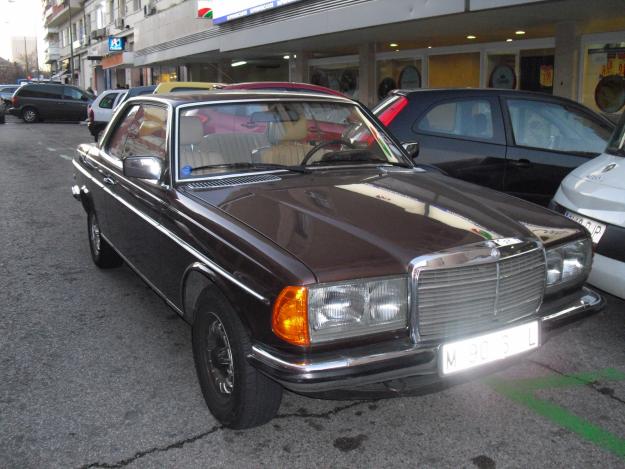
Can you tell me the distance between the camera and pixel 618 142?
14.7 ft

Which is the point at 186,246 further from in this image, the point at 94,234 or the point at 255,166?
the point at 94,234

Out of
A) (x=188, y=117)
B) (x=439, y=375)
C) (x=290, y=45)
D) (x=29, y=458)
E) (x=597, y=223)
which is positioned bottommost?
(x=29, y=458)

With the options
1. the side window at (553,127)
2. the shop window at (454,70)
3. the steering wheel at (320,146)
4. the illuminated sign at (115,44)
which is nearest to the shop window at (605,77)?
the shop window at (454,70)

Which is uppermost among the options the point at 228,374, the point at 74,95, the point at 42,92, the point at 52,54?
the point at 52,54

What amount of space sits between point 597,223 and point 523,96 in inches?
96.3

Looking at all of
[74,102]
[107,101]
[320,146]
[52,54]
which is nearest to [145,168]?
[320,146]

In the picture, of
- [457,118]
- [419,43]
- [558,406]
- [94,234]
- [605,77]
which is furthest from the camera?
[419,43]

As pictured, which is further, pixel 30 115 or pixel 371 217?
pixel 30 115

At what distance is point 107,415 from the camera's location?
3018 millimetres

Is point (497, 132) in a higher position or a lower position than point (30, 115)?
lower

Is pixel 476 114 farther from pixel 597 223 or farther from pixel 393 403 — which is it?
pixel 393 403

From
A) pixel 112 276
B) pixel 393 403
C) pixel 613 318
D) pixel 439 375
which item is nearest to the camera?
pixel 439 375

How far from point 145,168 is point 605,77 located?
11.9m

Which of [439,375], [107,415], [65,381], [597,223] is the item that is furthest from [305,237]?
[597,223]
